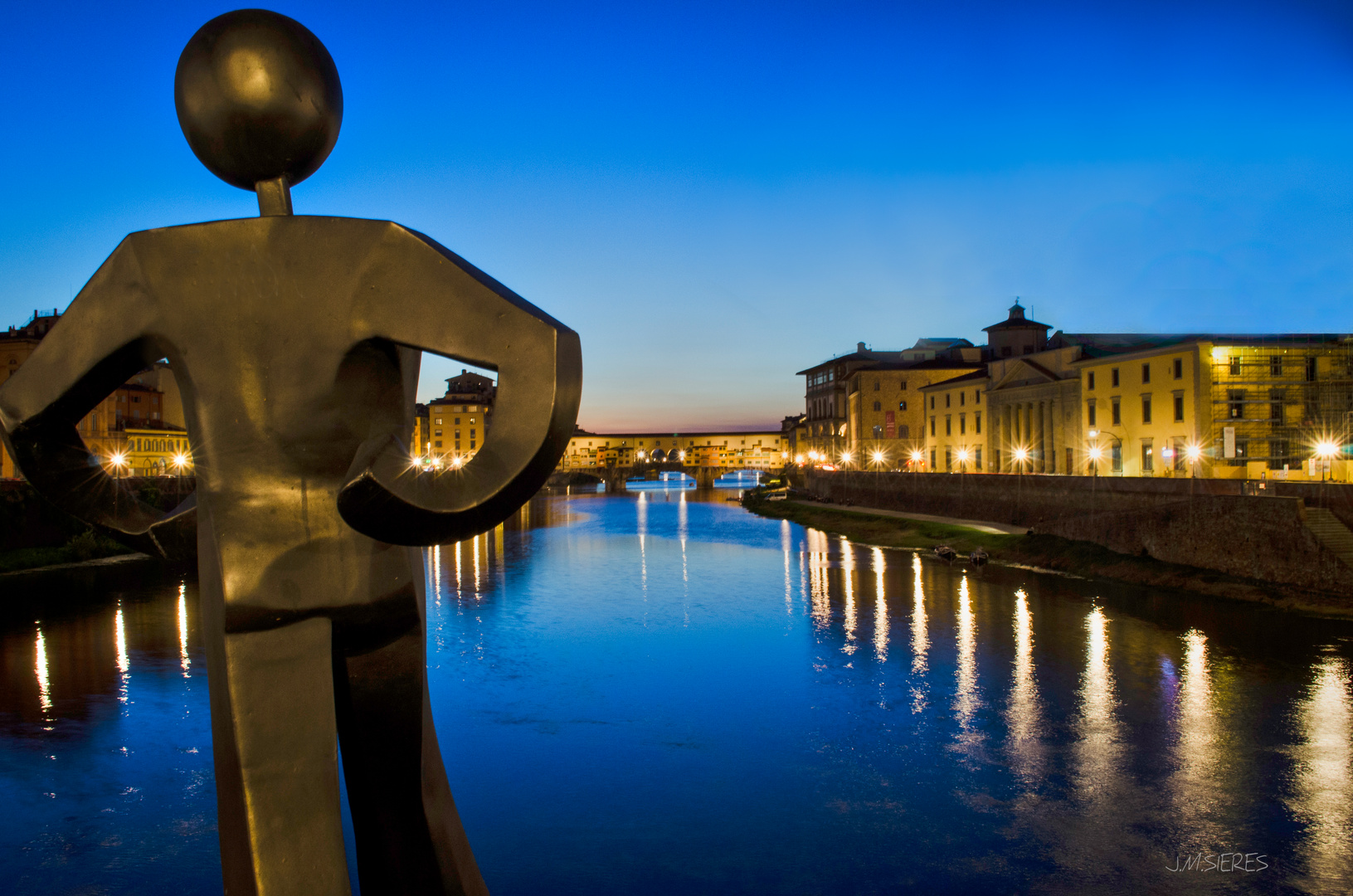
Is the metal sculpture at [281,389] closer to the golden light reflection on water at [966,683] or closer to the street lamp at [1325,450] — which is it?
the golden light reflection on water at [966,683]

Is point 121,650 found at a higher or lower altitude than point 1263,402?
lower

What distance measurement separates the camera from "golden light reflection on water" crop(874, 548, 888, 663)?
62.3 feet

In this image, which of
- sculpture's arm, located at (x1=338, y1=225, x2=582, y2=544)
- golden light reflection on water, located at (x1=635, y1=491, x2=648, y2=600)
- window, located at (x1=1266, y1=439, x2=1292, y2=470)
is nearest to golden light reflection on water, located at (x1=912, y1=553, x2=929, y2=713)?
golden light reflection on water, located at (x1=635, y1=491, x2=648, y2=600)

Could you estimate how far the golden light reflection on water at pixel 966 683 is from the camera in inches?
503

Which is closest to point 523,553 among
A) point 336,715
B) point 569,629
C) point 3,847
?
point 569,629

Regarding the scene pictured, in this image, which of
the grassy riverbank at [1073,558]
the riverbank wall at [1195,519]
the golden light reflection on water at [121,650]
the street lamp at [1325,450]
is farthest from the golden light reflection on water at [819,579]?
the street lamp at [1325,450]

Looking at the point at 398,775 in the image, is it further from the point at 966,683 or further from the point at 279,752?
the point at 966,683

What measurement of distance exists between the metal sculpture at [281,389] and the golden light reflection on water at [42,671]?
1435cm

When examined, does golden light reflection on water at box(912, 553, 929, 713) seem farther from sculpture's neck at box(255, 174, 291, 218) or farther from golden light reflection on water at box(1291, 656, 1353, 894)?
sculpture's neck at box(255, 174, 291, 218)

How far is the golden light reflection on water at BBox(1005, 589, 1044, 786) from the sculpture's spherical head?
35.0 ft

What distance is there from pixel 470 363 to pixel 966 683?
598 inches

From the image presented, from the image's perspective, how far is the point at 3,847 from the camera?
898 centimetres

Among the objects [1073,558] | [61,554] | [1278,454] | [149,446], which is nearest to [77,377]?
[1073,558]

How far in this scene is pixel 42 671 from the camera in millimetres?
16781
